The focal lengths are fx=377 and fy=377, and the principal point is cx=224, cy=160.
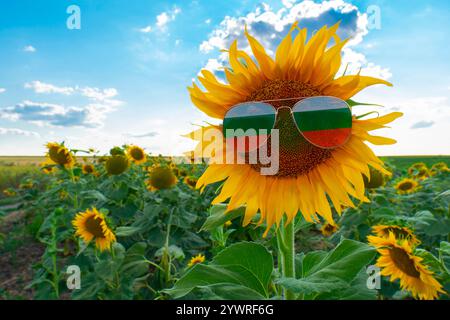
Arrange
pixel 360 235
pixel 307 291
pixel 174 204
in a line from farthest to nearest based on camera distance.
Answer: pixel 174 204
pixel 360 235
pixel 307 291

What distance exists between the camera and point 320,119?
884 millimetres

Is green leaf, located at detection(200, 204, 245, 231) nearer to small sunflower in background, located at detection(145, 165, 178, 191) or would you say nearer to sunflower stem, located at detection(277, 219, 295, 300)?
sunflower stem, located at detection(277, 219, 295, 300)

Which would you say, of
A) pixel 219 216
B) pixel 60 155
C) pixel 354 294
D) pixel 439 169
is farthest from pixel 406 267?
pixel 439 169

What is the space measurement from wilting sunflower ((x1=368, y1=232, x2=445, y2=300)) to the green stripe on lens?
0.88 meters

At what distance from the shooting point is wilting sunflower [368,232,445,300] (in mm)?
1570

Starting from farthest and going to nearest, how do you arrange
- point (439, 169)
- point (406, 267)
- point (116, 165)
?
1. point (439, 169)
2. point (116, 165)
3. point (406, 267)

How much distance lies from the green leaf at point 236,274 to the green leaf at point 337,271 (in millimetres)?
132

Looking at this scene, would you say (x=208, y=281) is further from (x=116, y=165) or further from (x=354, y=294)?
(x=116, y=165)

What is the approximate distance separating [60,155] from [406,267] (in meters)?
3.23

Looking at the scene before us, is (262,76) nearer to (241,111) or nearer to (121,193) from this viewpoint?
(241,111)

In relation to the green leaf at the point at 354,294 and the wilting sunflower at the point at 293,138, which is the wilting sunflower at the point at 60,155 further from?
the green leaf at the point at 354,294
